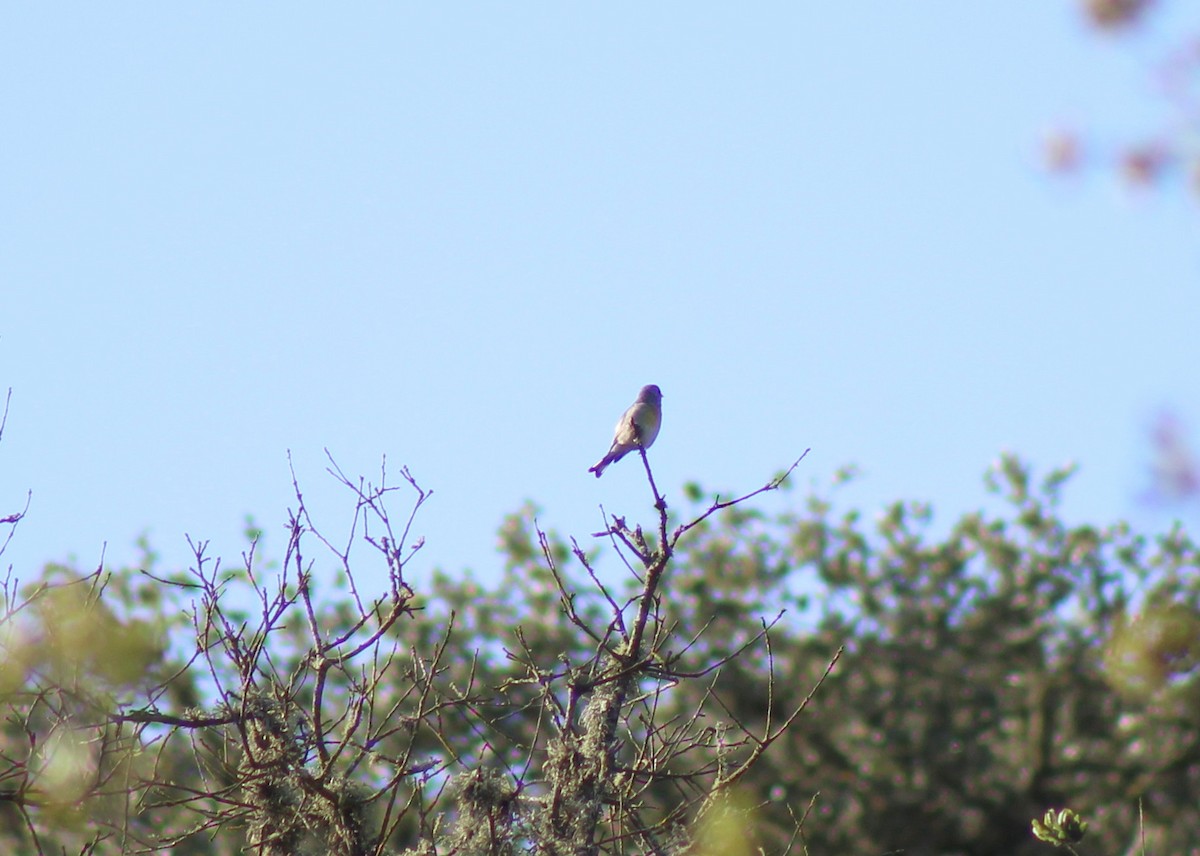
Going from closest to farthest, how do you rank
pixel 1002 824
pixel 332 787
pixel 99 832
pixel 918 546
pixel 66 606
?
pixel 99 832 < pixel 332 787 < pixel 66 606 < pixel 1002 824 < pixel 918 546

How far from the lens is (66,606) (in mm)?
5164

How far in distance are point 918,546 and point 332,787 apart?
16078mm

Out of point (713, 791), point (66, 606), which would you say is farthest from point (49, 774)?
point (713, 791)

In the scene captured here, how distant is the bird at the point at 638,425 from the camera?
8539mm

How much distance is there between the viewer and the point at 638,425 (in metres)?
8.43

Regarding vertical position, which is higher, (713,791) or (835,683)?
(835,683)

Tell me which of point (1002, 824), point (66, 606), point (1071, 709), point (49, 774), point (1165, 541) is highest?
point (1165, 541)

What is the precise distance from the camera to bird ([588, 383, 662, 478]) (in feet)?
28.0

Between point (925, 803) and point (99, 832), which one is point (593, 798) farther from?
point (925, 803)

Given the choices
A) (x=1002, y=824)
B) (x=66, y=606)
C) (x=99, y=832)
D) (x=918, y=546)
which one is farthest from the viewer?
(x=918, y=546)

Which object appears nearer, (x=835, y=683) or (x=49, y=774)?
(x=49, y=774)

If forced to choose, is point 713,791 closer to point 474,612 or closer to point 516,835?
point 516,835

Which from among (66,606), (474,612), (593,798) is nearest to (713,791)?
A: (593,798)

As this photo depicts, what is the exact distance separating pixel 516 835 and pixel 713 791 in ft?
1.97
